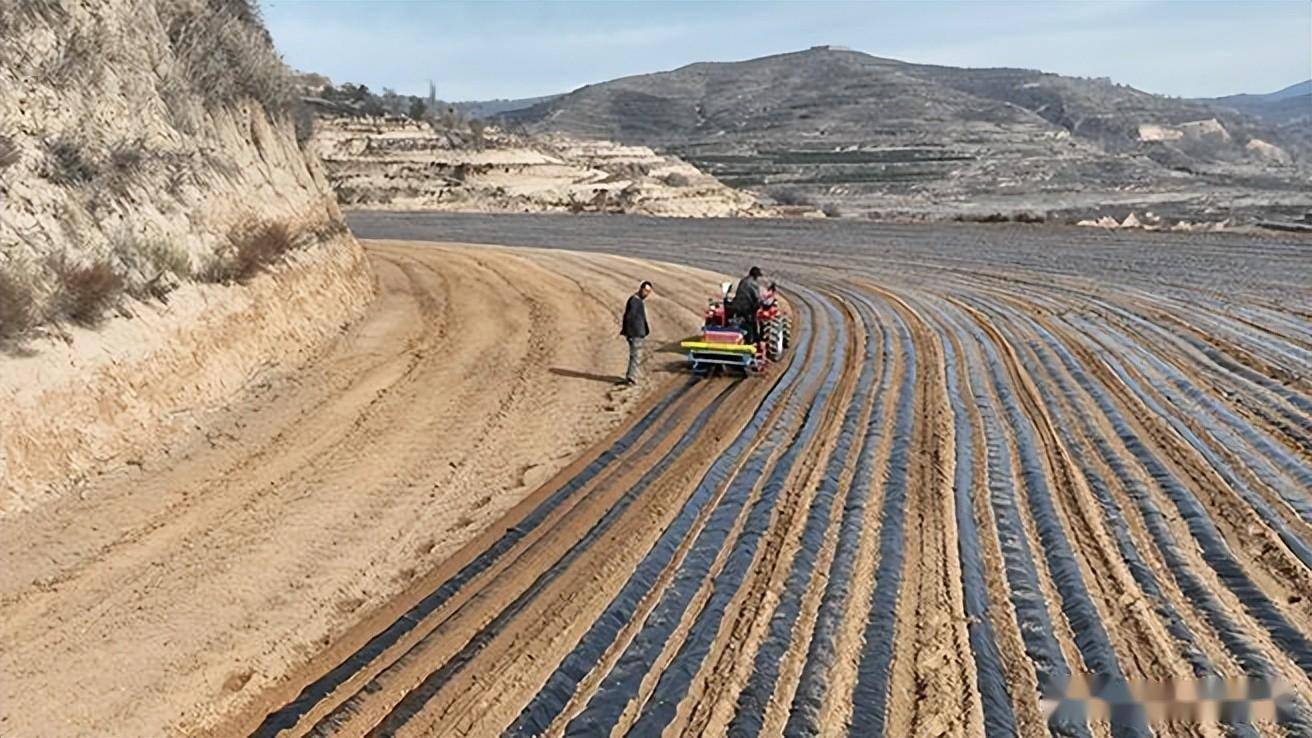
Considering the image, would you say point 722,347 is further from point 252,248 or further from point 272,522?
point 272,522

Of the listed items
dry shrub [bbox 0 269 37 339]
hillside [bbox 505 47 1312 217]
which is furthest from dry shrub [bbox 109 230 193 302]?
hillside [bbox 505 47 1312 217]

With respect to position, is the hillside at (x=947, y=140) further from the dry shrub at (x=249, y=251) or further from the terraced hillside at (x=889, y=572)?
the dry shrub at (x=249, y=251)

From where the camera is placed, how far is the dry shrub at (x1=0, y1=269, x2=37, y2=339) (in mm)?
9656

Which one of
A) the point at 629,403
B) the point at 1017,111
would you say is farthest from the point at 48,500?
the point at 1017,111

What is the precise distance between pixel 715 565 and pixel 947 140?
386ft

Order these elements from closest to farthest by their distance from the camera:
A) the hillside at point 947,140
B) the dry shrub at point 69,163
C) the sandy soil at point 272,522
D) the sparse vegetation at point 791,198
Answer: the sandy soil at point 272,522, the dry shrub at point 69,163, the sparse vegetation at point 791,198, the hillside at point 947,140

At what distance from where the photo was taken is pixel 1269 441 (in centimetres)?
1195

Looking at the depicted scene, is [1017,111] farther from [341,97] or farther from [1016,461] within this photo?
[1016,461]

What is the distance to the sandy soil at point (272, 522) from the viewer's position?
673 centimetres

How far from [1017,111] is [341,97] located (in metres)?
102

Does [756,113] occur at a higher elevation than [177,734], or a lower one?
higher

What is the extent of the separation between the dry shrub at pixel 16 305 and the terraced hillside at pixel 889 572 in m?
5.42

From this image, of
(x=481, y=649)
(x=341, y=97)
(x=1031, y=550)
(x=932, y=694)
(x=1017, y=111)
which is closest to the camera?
(x=932, y=694)

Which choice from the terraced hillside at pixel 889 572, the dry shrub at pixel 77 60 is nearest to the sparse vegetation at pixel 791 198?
the terraced hillside at pixel 889 572
